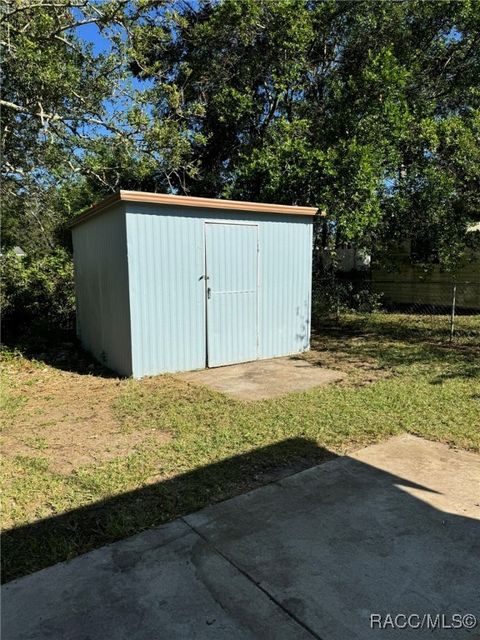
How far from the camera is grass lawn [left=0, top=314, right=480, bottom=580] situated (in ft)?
9.61

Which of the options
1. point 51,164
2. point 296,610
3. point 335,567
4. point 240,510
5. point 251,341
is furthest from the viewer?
point 51,164

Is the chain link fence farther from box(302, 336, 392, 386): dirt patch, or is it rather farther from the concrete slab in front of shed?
the concrete slab in front of shed

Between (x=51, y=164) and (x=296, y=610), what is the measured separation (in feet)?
33.4

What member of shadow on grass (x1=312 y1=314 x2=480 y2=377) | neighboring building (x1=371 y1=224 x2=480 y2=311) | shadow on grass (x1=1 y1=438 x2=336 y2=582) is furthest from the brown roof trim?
neighboring building (x1=371 y1=224 x2=480 y2=311)

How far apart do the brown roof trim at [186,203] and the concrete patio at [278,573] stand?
13.4ft

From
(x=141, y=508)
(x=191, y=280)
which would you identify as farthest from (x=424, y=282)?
(x=141, y=508)

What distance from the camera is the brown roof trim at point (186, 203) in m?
5.97

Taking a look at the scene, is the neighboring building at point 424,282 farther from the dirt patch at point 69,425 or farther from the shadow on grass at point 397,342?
the dirt patch at point 69,425

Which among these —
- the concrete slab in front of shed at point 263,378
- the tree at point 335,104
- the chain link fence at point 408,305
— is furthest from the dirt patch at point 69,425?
the chain link fence at point 408,305

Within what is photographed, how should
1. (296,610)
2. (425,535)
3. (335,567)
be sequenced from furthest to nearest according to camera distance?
(425,535), (335,567), (296,610)

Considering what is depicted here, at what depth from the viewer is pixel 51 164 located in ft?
33.3

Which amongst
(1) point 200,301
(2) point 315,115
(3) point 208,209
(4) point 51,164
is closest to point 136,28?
(4) point 51,164

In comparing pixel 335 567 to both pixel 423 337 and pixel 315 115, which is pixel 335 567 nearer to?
pixel 423 337

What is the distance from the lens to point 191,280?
6.73 metres
